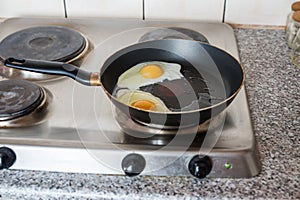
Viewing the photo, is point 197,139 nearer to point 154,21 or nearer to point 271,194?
point 271,194

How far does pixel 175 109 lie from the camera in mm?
839

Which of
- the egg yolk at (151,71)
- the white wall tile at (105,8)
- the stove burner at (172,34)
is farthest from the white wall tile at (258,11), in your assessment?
the egg yolk at (151,71)

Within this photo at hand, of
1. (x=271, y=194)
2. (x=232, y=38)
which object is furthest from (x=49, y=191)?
(x=232, y=38)

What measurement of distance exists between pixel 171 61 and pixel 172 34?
0.56 feet

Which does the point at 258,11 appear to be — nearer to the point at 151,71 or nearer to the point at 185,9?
the point at 185,9

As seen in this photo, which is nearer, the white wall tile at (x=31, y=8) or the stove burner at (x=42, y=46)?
the stove burner at (x=42, y=46)

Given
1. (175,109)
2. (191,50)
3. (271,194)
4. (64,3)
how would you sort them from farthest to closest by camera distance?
(64,3) < (191,50) < (175,109) < (271,194)

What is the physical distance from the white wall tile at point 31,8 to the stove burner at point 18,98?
0.38m

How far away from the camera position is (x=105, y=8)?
1.22 metres

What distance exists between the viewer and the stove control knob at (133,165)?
0.76 metres

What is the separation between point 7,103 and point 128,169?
0.30 m

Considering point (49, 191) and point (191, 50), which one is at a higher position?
point (191, 50)

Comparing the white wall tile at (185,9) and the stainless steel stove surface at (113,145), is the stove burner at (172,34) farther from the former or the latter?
the stainless steel stove surface at (113,145)

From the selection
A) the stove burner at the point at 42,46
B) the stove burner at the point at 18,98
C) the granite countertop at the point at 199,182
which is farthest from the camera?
the stove burner at the point at 42,46
